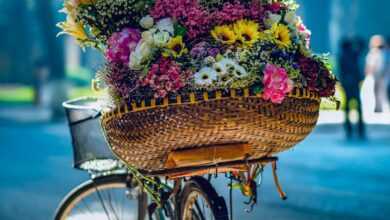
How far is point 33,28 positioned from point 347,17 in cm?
1244

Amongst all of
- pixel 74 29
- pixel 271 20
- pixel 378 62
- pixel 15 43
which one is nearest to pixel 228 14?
pixel 271 20

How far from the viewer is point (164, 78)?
4.07 meters

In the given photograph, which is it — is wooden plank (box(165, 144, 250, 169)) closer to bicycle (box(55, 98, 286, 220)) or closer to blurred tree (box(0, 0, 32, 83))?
bicycle (box(55, 98, 286, 220))

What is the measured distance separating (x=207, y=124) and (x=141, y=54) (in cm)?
41

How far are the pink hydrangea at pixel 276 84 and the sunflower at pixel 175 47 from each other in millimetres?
358

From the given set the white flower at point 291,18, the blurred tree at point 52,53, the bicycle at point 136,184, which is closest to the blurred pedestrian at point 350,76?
the blurred tree at point 52,53

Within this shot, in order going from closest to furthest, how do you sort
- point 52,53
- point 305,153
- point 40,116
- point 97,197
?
point 97,197 → point 305,153 → point 52,53 → point 40,116

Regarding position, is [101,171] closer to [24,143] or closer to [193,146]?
[193,146]

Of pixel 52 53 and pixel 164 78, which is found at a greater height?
pixel 52 53

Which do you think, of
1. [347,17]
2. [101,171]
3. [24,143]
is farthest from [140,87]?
[347,17]

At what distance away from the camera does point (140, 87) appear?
4211 millimetres

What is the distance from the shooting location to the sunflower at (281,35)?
4.20m

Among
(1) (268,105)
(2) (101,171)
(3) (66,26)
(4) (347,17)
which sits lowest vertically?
(2) (101,171)

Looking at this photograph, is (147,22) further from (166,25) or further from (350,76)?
(350,76)
